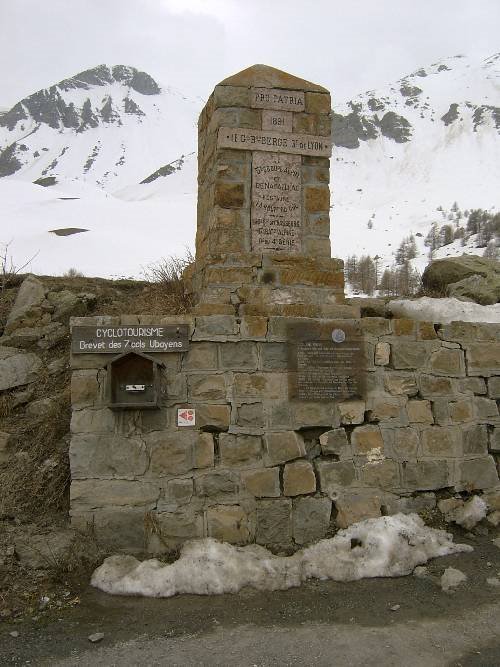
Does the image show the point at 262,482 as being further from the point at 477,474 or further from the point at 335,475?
the point at 477,474

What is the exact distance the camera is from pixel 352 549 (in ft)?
15.3

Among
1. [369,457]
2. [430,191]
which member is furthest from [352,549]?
[430,191]

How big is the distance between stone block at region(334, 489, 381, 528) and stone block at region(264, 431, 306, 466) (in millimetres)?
498

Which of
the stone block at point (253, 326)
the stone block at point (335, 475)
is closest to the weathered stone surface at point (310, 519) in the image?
the stone block at point (335, 475)

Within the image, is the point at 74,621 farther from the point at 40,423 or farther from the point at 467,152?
the point at 467,152

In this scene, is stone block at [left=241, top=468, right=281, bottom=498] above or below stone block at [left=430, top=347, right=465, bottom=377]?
below

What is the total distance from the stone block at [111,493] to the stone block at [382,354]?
2032 mm

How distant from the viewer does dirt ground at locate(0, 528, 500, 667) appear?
345cm

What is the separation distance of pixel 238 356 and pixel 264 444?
0.71 meters

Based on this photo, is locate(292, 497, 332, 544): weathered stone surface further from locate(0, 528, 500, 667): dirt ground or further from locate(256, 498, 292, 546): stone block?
locate(0, 528, 500, 667): dirt ground

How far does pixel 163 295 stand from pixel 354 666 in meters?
4.22

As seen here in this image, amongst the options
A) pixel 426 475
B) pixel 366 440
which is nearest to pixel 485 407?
pixel 426 475

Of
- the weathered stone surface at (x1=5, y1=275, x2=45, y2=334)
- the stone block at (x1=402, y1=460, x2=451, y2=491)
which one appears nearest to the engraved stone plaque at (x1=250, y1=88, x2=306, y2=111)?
the weathered stone surface at (x1=5, y1=275, x2=45, y2=334)

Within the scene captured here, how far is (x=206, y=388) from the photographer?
477 centimetres
